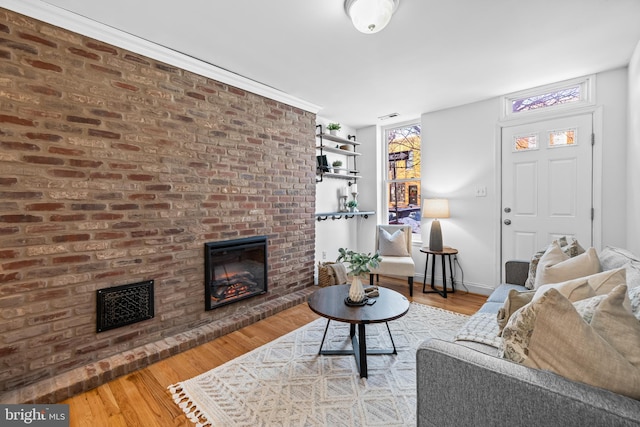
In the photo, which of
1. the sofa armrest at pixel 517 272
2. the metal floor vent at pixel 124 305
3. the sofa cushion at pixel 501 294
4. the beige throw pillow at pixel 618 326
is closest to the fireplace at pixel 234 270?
the metal floor vent at pixel 124 305

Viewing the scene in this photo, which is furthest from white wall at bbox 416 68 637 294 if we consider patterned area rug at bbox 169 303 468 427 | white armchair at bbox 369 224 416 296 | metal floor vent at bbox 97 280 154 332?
metal floor vent at bbox 97 280 154 332

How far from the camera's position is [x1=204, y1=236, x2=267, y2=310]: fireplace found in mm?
2650

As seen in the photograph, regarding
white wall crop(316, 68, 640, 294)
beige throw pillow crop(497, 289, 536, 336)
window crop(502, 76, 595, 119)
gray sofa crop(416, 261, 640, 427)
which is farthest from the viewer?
window crop(502, 76, 595, 119)

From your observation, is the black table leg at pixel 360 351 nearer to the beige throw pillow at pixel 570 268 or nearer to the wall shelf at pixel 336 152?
the beige throw pillow at pixel 570 268

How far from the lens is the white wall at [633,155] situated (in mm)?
2305

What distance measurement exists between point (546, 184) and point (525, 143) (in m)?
0.53

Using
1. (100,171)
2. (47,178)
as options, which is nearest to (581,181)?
(100,171)

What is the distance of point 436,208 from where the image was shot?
3.73m

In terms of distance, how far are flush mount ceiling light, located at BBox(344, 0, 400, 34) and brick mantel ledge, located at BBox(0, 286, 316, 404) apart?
8.55 ft

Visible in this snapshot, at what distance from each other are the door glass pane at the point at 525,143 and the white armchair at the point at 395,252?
1.60m

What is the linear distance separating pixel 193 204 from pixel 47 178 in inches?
37.5

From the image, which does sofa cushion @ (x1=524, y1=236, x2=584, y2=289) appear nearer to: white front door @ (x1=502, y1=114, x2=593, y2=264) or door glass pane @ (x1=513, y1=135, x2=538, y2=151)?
white front door @ (x1=502, y1=114, x2=593, y2=264)

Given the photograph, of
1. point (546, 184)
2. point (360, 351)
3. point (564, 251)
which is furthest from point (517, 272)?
point (360, 351)

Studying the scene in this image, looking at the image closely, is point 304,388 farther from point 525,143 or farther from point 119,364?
point 525,143
